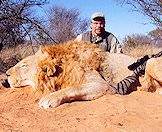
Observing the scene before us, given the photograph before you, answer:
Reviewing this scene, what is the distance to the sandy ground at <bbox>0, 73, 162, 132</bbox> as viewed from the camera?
5.14 meters

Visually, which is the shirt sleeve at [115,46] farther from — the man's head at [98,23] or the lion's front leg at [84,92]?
the lion's front leg at [84,92]

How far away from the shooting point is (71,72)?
6.74 metres

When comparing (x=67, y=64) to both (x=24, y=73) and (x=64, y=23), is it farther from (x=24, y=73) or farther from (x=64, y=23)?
(x=64, y=23)

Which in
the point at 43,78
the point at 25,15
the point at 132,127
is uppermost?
the point at 25,15

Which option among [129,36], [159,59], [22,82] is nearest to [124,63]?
[159,59]

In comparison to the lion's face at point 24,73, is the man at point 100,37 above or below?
above

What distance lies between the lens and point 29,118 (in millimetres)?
5598

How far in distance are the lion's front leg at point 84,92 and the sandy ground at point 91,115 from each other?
0.29ft

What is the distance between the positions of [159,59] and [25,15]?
7908 millimetres

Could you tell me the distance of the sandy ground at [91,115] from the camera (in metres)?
5.14

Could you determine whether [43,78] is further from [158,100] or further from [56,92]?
[158,100]

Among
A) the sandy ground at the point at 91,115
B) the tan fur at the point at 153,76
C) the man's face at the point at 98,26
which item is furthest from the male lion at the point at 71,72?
the man's face at the point at 98,26

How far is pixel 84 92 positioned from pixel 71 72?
0.50 meters

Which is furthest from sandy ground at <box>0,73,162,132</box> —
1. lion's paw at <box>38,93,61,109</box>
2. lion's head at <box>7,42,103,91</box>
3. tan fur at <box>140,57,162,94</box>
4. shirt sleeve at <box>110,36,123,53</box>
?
shirt sleeve at <box>110,36,123,53</box>
